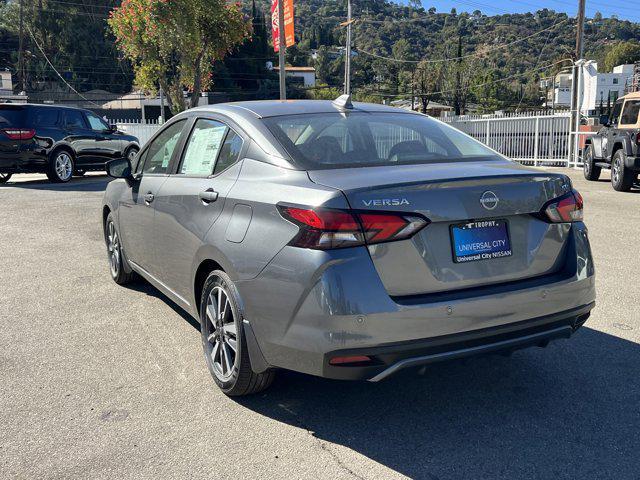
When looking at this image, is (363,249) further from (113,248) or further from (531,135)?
(531,135)

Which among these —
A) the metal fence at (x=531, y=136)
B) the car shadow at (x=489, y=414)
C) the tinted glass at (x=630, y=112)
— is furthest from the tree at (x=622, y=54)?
the car shadow at (x=489, y=414)

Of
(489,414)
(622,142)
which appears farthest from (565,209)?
(622,142)

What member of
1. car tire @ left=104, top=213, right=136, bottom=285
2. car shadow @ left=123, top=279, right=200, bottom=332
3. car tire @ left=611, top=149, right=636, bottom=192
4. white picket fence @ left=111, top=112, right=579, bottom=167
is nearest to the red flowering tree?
white picket fence @ left=111, top=112, right=579, bottom=167

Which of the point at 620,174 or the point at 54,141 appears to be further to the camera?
the point at 54,141

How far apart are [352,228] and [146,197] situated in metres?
2.48

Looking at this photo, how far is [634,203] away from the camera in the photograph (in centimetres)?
1143

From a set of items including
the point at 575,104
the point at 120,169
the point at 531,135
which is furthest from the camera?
the point at 531,135

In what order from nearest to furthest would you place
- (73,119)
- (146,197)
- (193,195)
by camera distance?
(193,195), (146,197), (73,119)

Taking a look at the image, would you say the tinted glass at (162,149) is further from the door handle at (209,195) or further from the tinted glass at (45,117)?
the tinted glass at (45,117)

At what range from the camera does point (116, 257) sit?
20.0 feet

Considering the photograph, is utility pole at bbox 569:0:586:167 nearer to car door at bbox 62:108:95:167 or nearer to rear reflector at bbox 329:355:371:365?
car door at bbox 62:108:95:167

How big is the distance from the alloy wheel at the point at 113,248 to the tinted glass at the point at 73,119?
10.4 metres

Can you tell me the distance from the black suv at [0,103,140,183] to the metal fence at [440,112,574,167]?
42.5ft

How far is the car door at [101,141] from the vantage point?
16031 millimetres
